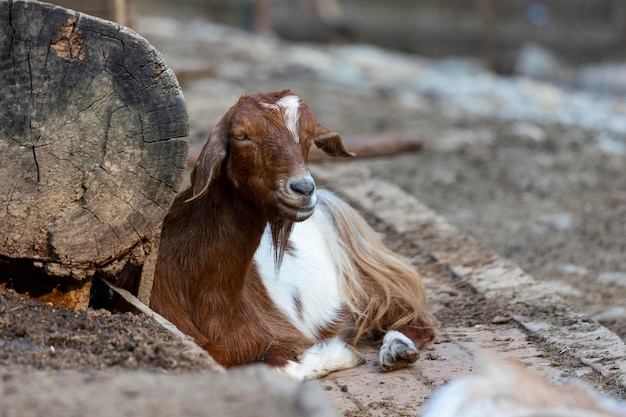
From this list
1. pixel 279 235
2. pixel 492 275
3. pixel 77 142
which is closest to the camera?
pixel 77 142

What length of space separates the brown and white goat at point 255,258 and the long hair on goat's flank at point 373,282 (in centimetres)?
6

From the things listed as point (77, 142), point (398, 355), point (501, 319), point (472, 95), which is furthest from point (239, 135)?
point (472, 95)

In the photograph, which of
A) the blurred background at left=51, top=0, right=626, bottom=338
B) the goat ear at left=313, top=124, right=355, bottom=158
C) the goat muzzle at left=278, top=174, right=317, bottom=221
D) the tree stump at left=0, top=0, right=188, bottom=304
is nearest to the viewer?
the tree stump at left=0, top=0, right=188, bottom=304

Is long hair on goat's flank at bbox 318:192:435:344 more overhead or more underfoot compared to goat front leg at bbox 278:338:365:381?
more overhead

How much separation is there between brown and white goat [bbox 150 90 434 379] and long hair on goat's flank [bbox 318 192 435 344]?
0.06m

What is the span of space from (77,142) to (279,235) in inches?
45.1

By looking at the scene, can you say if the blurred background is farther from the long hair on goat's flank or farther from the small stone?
the long hair on goat's flank

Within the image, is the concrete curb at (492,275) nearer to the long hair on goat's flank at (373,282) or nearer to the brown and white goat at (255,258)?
the long hair on goat's flank at (373,282)

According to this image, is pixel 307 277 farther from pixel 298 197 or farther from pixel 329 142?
pixel 298 197

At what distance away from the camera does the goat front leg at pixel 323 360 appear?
14.7 ft

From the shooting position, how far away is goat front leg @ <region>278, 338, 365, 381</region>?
4469mm

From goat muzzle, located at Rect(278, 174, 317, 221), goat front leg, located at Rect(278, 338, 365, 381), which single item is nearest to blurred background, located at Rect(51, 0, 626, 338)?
→ goat front leg, located at Rect(278, 338, 365, 381)

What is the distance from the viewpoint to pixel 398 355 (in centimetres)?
453

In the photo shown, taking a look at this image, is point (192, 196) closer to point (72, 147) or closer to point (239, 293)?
point (239, 293)
